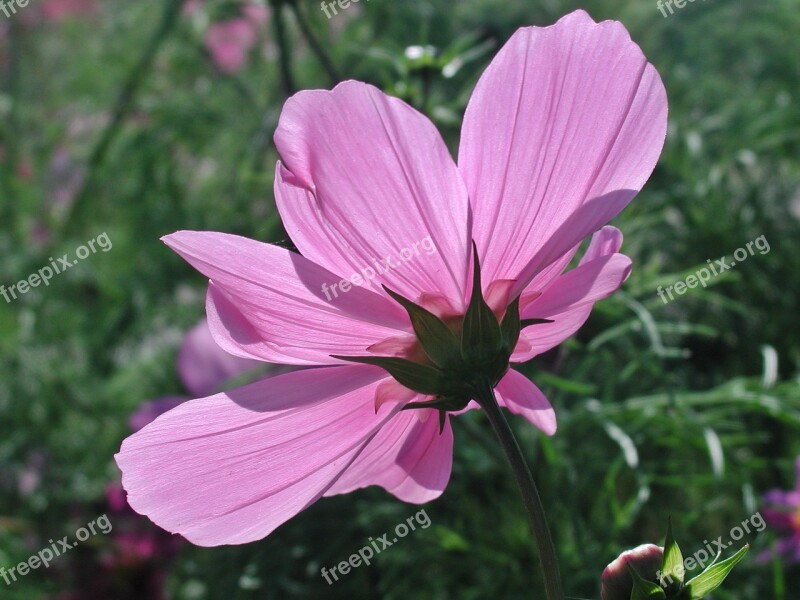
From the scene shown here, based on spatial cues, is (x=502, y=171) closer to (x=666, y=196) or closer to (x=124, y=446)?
(x=124, y=446)

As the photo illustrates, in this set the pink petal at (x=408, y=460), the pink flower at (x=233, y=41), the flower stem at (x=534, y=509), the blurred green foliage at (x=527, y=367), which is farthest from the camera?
the pink flower at (x=233, y=41)

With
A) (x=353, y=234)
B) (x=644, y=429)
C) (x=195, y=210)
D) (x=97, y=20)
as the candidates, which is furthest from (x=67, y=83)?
(x=353, y=234)

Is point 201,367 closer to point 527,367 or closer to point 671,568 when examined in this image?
point 527,367

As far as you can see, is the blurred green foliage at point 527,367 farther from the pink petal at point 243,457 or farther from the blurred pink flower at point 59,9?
the blurred pink flower at point 59,9

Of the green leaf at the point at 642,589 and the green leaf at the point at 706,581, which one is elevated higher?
the green leaf at the point at 642,589

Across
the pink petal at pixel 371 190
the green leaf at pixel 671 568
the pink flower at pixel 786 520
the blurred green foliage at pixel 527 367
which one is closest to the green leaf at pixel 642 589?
the green leaf at pixel 671 568

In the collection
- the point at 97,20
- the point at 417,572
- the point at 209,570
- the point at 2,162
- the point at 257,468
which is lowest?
the point at 417,572

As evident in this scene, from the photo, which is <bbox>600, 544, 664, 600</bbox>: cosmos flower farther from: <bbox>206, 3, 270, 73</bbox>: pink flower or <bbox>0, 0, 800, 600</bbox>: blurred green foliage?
<bbox>206, 3, 270, 73</bbox>: pink flower
